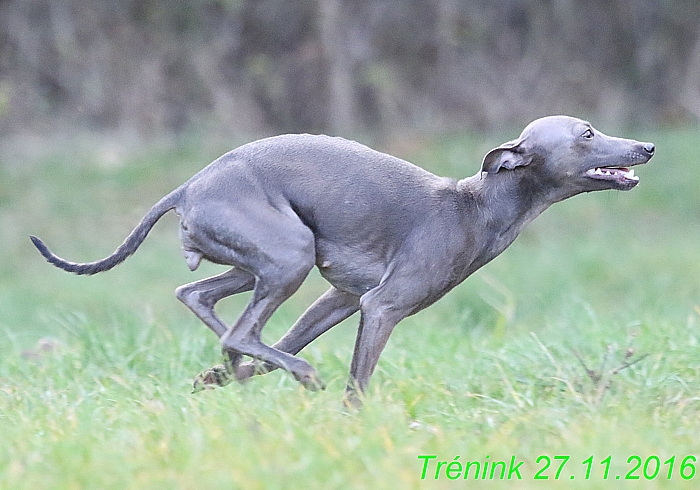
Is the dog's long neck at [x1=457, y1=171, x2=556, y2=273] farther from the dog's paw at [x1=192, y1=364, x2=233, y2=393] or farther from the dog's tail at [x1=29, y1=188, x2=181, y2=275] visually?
the dog's tail at [x1=29, y1=188, x2=181, y2=275]

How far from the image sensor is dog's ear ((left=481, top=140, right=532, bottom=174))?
498 centimetres

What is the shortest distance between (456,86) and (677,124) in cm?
354

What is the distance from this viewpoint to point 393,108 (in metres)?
16.8

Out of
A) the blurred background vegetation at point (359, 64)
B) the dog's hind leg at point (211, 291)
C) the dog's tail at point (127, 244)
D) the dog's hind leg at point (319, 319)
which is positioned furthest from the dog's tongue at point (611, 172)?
the blurred background vegetation at point (359, 64)

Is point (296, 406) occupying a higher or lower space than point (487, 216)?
lower

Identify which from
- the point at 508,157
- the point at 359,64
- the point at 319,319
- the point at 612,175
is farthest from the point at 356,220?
the point at 359,64

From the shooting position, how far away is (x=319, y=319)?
5.37 metres

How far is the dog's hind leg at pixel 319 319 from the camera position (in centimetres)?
534

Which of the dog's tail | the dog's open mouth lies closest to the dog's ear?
the dog's open mouth

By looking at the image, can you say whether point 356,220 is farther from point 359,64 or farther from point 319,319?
point 359,64

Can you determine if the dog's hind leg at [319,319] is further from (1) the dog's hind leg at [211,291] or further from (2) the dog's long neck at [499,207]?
(2) the dog's long neck at [499,207]

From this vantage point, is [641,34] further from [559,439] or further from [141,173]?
[559,439]

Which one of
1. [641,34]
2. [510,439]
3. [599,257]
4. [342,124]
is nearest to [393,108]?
[342,124]

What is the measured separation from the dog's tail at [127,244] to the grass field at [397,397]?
1.99ft
